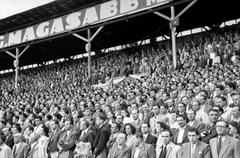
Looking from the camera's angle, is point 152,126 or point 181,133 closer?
point 181,133

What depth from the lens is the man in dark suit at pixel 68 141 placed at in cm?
607

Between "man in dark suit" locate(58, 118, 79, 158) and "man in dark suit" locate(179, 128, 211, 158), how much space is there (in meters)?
2.42

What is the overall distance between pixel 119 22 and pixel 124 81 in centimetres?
391

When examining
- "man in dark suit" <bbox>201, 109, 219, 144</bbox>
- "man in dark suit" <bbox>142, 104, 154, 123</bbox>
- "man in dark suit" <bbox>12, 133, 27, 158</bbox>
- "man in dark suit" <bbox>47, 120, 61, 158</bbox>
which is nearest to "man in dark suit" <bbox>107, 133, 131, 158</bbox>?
"man in dark suit" <bbox>201, 109, 219, 144</bbox>

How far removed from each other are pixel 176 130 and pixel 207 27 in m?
16.4

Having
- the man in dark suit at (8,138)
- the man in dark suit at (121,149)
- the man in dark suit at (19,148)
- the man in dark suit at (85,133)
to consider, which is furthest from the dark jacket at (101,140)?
the man in dark suit at (8,138)

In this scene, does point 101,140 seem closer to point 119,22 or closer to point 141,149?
point 141,149

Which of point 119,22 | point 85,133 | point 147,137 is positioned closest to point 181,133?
point 147,137

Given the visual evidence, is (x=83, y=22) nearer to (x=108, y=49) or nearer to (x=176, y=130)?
(x=108, y=49)

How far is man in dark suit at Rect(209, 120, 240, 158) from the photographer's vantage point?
429cm

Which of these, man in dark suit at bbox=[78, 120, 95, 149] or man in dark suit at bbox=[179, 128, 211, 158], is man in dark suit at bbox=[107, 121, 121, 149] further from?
man in dark suit at bbox=[179, 128, 211, 158]

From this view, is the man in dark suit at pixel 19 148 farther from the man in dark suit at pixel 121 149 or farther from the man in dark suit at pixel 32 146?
the man in dark suit at pixel 121 149

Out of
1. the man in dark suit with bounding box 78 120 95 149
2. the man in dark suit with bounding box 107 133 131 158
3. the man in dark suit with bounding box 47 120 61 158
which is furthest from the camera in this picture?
the man in dark suit with bounding box 47 120 61 158

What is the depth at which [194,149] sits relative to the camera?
4594mm
